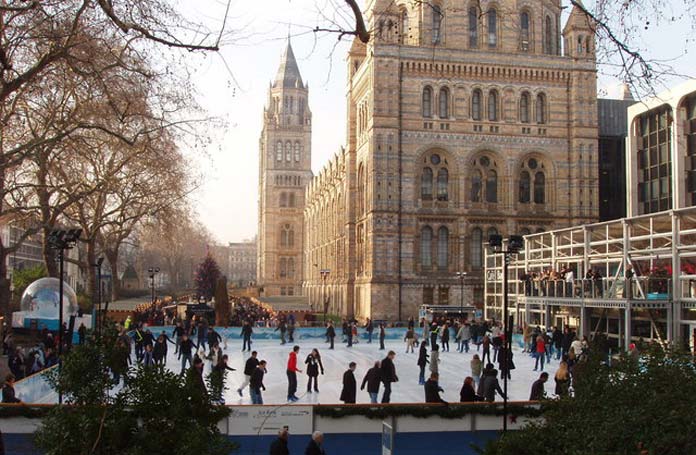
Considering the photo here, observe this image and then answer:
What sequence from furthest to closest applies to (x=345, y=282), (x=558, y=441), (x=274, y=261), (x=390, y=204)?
1. (x=274, y=261)
2. (x=345, y=282)
3. (x=390, y=204)
4. (x=558, y=441)

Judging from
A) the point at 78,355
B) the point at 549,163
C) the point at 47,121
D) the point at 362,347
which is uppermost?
the point at 549,163

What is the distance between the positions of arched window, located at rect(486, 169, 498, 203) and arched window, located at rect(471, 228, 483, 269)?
94.2 inches

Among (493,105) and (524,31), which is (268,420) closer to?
(493,105)

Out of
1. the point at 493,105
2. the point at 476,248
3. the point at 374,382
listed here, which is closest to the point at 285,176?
the point at 493,105

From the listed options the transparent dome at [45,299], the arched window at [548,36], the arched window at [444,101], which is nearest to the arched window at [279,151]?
the arched window at [548,36]

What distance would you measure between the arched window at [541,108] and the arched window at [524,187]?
3.82 m

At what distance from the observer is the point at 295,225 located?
106000 mm

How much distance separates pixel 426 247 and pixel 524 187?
26.9 ft

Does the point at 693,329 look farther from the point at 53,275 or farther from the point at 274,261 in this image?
the point at 274,261

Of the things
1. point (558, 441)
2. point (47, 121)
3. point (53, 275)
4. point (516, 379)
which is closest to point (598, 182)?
point (516, 379)

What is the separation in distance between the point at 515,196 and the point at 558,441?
44.4 metres

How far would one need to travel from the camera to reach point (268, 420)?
47.2 ft

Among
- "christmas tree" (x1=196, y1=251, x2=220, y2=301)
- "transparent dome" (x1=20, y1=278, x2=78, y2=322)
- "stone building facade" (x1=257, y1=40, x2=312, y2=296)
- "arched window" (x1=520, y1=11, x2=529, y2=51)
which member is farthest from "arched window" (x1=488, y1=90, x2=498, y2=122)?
"stone building facade" (x1=257, y1=40, x2=312, y2=296)

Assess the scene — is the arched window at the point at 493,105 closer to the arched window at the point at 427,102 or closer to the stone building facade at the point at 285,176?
the arched window at the point at 427,102
